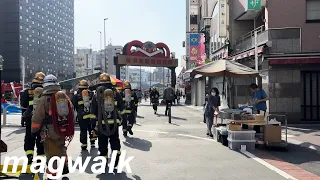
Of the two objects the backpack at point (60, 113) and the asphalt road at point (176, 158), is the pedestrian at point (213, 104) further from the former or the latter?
the backpack at point (60, 113)

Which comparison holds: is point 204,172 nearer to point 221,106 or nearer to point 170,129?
point 221,106

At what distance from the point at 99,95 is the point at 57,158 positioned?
1.76 meters

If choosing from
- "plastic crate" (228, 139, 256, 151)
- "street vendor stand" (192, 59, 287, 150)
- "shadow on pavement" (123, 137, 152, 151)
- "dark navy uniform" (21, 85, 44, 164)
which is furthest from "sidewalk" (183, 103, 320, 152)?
"dark navy uniform" (21, 85, 44, 164)

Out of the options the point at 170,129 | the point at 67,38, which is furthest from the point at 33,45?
the point at 170,129

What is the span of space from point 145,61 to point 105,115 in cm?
2918

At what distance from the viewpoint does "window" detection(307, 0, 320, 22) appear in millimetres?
15078

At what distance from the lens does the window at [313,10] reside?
15078mm

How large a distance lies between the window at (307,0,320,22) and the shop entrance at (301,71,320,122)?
101 inches

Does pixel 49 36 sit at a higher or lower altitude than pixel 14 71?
higher

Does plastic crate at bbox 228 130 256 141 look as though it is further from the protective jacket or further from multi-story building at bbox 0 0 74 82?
multi-story building at bbox 0 0 74 82

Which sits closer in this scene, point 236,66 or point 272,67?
point 236,66

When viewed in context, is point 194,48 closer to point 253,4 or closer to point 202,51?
point 202,51

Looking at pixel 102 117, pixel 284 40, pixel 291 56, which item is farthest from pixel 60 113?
pixel 284 40

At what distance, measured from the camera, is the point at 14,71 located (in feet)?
288
